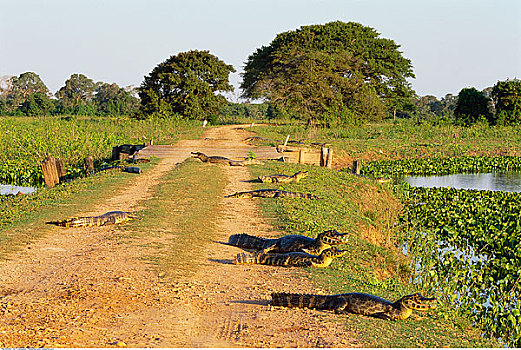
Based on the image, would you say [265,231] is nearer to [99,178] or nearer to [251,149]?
[99,178]

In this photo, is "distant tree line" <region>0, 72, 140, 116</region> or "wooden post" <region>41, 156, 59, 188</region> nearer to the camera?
"wooden post" <region>41, 156, 59, 188</region>

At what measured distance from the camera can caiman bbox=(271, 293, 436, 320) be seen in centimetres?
515

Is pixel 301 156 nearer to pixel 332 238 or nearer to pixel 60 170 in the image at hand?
pixel 60 170

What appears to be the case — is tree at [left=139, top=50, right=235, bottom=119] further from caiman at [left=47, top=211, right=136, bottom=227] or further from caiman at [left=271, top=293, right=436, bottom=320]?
caiman at [left=271, top=293, right=436, bottom=320]

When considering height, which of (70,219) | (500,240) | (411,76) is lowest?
(500,240)

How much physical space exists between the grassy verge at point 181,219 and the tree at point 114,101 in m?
36.7

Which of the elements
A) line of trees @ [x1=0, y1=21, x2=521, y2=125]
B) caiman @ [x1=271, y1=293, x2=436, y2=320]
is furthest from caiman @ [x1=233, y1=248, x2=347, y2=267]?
line of trees @ [x1=0, y1=21, x2=521, y2=125]

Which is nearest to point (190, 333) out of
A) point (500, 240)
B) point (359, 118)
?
point (500, 240)

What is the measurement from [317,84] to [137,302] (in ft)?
101

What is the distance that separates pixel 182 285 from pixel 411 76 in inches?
1562

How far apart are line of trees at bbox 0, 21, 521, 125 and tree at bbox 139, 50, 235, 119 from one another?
6 centimetres

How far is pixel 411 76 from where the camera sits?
4259 cm

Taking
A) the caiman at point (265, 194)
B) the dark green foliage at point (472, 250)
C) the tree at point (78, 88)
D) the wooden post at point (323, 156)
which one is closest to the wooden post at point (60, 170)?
the caiman at point (265, 194)

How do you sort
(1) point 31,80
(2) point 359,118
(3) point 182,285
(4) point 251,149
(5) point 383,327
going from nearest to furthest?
(5) point 383,327
(3) point 182,285
(4) point 251,149
(2) point 359,118
(1) point 31,80
